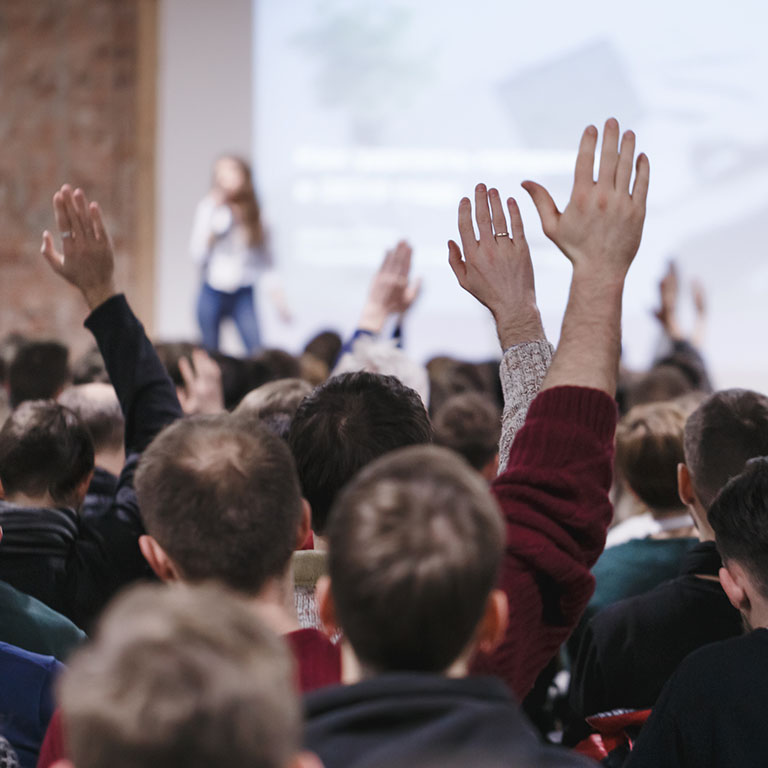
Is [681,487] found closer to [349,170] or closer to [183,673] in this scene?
[183,673]

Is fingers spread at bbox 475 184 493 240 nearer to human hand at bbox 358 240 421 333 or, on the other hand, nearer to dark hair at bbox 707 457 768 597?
dark hair at bbox 707 457 768 597

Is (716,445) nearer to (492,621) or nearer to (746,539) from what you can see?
(746,539)

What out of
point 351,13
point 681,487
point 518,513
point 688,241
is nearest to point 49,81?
point 351,13

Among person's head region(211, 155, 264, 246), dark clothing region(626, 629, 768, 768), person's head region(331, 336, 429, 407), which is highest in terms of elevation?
person's head region(211, 155, 264, 246)

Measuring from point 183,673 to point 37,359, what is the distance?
229 centimetres

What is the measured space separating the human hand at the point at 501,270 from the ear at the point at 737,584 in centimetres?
37

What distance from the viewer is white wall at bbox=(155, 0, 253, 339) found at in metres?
5.86

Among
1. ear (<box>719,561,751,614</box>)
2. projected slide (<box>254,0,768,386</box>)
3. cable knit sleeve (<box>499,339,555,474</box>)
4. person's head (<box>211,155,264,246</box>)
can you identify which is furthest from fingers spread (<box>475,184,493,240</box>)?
person's head (<box>211,155,264,246</box>)

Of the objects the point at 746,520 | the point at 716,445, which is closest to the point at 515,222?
the point at 746,520

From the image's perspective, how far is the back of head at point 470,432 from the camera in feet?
7.98

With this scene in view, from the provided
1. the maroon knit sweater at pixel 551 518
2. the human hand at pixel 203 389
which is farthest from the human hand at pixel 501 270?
the human hand at pixel 203 389

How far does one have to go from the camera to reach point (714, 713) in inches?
47.5

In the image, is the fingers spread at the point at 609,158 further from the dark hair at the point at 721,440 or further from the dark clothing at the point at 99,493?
the dark clothing at the point at 99,493

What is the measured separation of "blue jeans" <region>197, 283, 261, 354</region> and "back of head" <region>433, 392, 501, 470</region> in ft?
10.3
